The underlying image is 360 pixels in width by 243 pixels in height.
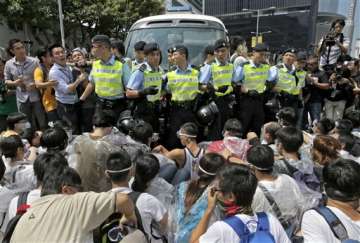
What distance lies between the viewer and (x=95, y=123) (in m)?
3.90

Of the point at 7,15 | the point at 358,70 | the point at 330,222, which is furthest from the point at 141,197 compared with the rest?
the point at 7,15

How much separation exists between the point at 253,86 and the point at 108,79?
209cm

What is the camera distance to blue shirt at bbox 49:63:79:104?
17.1 feet

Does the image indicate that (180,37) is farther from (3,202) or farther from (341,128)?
Result: (3,202)

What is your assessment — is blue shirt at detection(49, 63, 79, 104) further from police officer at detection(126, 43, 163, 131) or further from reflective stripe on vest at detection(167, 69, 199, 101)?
reflective stripe on vest at detection(167, 69, 199, 101)

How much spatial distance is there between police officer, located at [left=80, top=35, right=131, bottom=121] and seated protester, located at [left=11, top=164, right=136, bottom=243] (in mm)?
3100

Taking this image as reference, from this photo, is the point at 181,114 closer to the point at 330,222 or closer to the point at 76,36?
the point at 330,222

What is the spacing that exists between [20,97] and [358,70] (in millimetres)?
5981

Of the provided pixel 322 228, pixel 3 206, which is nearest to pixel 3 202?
pixel 3 206

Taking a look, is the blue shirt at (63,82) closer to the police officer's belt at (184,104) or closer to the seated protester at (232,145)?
the police officer's belt at (184,104)

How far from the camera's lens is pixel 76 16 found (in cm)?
2259

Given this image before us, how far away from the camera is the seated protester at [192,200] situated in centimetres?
244

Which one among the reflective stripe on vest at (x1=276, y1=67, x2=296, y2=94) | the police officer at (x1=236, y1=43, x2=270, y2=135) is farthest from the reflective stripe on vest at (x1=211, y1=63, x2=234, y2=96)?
the reflective stripe on vest at (x1=276, y1=67, x2=296, y2=94)

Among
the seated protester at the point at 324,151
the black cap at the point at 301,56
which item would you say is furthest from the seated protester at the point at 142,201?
the black cap at the point at 301,56
